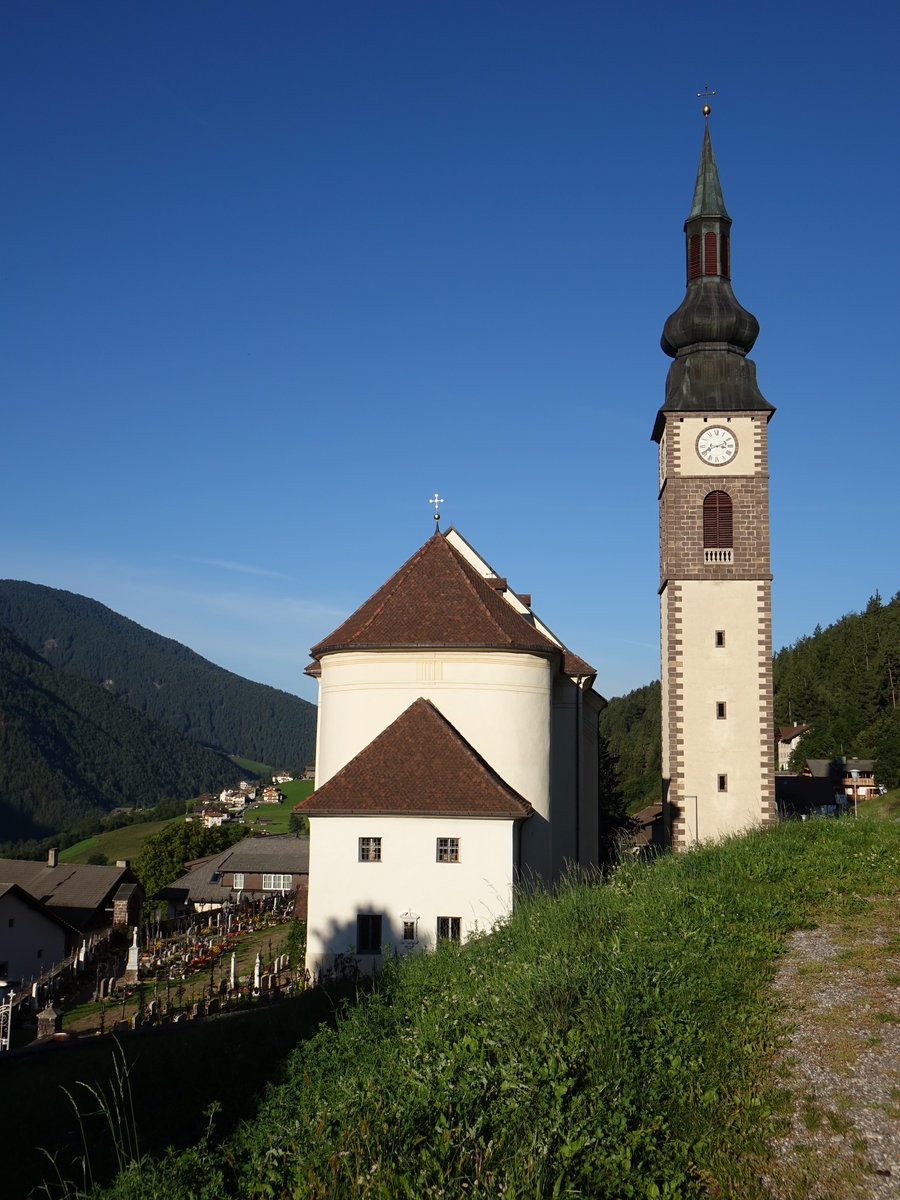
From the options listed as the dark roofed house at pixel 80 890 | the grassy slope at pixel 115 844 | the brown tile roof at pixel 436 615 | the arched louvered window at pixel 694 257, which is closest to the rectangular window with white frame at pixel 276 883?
the dark roofed house at pixel 80 890

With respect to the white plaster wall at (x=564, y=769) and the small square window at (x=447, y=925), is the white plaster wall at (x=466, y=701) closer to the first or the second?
the white plaster wall at (x=564, y=769)

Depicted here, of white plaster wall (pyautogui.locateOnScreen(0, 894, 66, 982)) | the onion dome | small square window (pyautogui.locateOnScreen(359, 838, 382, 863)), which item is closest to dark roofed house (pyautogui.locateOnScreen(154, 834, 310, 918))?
white plaster wall (pyautogui.locateOnScreen(0, 894, 66, 982))

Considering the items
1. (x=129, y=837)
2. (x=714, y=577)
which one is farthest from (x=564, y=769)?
(x=129, y=837)

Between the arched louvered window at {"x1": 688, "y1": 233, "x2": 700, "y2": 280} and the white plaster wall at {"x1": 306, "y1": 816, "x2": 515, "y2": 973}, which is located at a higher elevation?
the arched louvered window at {"x1": 688, "y1": 233, "x2": 700, "y2": 280}

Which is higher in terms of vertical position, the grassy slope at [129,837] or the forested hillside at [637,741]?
the forested hillside at [637,741]

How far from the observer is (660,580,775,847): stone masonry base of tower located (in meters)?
30.4

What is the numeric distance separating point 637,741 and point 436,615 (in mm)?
102311

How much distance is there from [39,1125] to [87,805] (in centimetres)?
18738

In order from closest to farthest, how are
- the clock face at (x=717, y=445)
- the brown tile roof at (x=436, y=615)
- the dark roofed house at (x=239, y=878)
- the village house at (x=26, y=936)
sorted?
the brown tile roof at (x=436, y=615)
the clock face at (x=717, y=445)
the village house at (x=26, y=936)
the dark roofed house at (x=239, y=878)

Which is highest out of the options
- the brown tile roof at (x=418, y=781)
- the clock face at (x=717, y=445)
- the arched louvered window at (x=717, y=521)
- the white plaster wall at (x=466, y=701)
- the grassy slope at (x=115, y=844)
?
the clock face at (x=717, y=445)

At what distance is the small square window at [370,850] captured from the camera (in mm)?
21844

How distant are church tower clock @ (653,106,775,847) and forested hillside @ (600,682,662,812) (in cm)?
4782

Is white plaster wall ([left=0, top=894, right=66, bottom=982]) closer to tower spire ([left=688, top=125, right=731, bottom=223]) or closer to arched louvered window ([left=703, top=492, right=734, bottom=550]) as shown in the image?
arched louvered window ([left=703, top=492, right=734, bottom=550])

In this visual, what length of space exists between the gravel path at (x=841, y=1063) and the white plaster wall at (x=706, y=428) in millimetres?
22377
